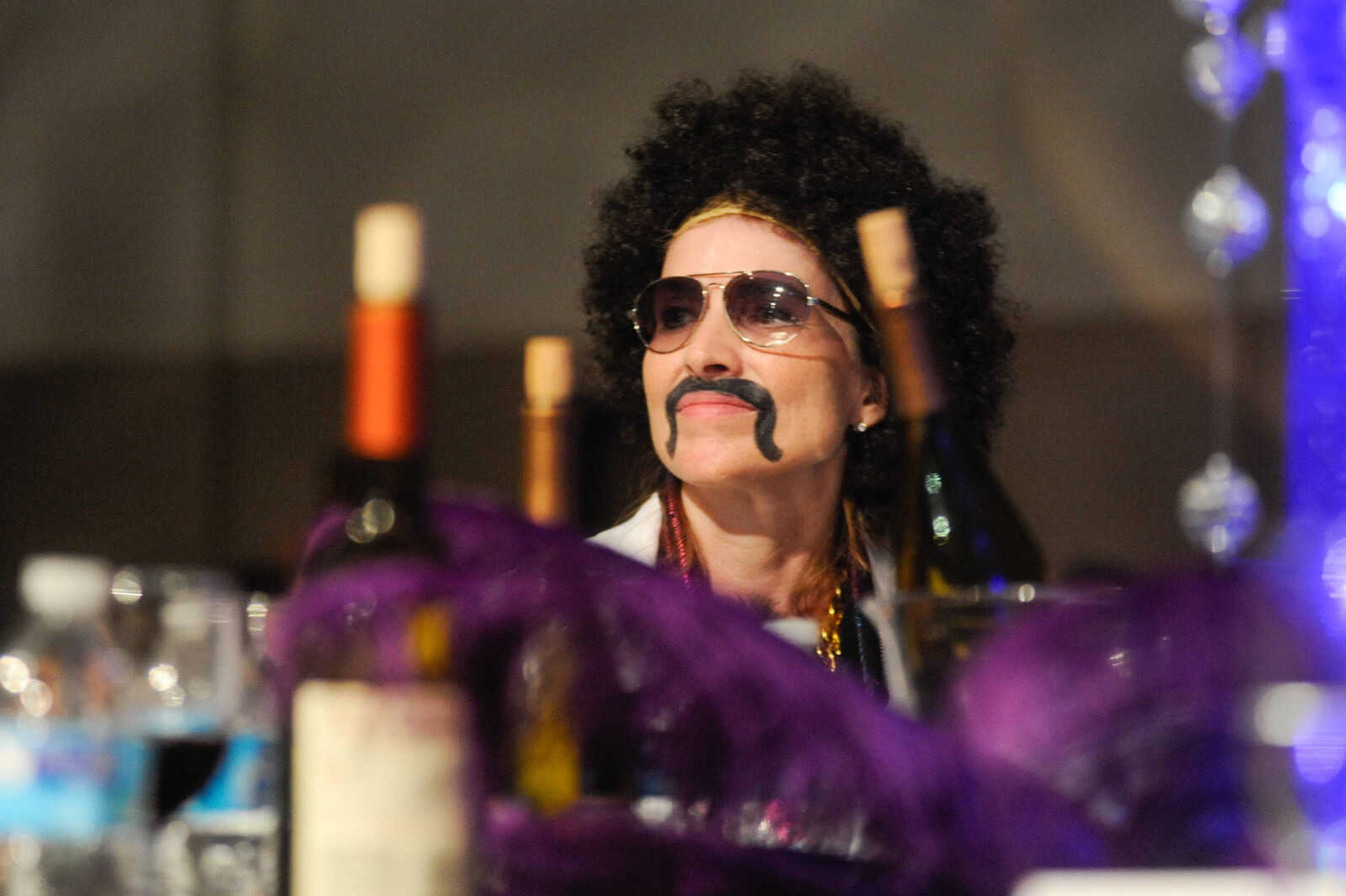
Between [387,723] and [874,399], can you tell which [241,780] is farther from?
[874,399]

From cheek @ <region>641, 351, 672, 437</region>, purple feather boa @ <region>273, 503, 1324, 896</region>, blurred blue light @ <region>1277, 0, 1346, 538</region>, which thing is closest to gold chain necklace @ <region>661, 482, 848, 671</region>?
cheek @ <region>641, 351, 672, 437</region>

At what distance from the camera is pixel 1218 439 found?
2867 millimetres

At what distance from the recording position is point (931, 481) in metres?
0.84

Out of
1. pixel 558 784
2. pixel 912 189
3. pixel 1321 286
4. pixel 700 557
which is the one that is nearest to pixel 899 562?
pixel 558 784

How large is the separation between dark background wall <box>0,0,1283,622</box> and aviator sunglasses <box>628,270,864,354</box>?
1370mm

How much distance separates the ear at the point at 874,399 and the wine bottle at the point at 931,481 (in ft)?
1.83

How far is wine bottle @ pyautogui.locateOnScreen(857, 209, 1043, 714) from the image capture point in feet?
2.40

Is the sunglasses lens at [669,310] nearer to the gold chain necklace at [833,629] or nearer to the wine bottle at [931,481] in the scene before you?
the gold chain necklace at [833,629]

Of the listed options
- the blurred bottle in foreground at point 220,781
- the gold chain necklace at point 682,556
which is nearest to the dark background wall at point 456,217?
the gold chain necklace at point 682,556

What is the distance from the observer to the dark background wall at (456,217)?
2.90 metres

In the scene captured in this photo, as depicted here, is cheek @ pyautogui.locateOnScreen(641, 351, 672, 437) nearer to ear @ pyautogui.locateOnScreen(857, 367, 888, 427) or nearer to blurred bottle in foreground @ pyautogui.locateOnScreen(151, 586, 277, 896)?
ear @ pyautogui.locateOnScreen(857, 367, 888, 427)

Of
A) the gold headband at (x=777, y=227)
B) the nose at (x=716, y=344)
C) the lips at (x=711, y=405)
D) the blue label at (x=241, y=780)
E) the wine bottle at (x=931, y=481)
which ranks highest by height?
the gold headband at (x=777, y=227)

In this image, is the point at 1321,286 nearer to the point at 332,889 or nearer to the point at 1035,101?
the point at 1035,101

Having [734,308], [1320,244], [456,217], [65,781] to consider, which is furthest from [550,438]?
[456,217]
